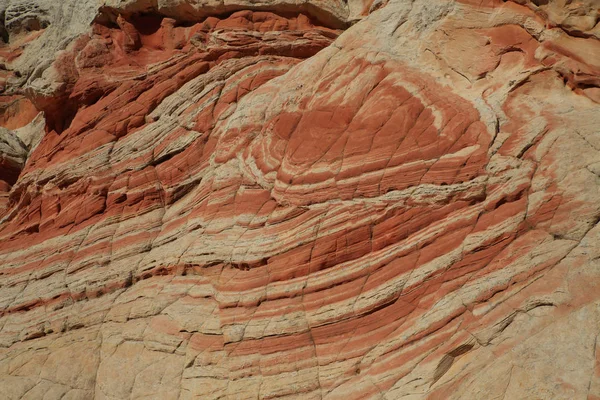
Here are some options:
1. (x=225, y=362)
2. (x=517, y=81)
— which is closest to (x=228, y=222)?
(x=225, y=362)

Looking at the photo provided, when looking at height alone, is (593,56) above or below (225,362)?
above

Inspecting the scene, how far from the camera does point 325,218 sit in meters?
11.2

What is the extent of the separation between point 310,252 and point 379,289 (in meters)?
1.49

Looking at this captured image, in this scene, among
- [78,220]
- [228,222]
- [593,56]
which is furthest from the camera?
[78,220]

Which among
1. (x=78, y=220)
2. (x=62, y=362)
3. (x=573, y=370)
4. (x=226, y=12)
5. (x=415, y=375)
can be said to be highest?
(x=226, y=12)

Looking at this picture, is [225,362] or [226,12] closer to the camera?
[225,362]

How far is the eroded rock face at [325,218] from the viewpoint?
9.37 metres

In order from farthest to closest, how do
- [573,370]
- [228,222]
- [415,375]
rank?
[228,222] → [415,375] → [573,370]

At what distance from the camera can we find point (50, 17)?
21391 millimetres

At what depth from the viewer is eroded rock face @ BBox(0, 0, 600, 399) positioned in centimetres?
937

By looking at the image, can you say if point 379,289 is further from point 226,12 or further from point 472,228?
point 226,12

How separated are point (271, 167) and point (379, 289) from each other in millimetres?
3760

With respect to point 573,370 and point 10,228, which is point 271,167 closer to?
point 573,370

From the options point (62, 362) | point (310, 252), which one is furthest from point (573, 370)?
point (62, 362)
